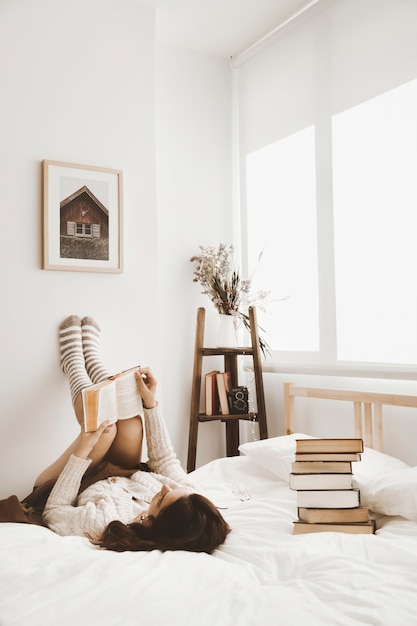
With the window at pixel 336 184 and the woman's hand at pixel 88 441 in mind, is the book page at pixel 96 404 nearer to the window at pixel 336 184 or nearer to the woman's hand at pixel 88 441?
the woman's hand at pixel 88 441

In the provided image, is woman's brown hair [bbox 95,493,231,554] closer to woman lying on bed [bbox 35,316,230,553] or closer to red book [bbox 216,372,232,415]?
woman lying on bed [bbox 35,316,230,553]

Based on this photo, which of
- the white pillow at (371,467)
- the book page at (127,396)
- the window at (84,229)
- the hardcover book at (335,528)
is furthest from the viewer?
the window at (84,229)

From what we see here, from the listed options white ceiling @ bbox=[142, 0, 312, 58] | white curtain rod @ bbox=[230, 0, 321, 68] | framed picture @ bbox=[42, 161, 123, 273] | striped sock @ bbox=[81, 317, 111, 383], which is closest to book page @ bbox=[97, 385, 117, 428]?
striped sock @ bbox=[81, 317, 111, 383]

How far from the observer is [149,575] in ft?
4.46

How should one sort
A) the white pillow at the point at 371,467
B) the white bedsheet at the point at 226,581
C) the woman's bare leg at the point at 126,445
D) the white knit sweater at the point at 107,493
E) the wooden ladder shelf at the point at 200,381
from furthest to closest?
the wooden ladder shelf at the point at 200,381 → the woman's bare leg at the point at 126,445 → the white pillow at the point at 371,467 → the white knit sweater at the point at 107,493 → the white bedsheet at the point at 226,581

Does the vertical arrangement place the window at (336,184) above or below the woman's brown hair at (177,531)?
above

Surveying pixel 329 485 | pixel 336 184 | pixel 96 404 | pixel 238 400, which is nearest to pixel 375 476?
pixel 329 485

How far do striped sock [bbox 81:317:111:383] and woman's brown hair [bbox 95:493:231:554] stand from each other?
877 mm

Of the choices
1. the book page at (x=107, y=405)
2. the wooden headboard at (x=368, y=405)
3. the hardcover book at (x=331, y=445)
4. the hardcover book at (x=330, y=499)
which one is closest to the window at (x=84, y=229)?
the book page at (x=107, y=405)

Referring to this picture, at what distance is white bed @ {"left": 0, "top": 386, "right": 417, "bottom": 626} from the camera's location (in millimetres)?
1171

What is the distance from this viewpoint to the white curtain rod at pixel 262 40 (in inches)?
118

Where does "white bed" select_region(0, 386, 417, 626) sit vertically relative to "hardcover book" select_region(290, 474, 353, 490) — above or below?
below

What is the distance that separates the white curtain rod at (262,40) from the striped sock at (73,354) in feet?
5.86

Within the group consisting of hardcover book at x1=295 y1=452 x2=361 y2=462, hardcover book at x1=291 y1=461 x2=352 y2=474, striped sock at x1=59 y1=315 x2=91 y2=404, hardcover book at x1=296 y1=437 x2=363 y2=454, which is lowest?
hardcover book at x1=291 y1=461 x2=352 y2=474
